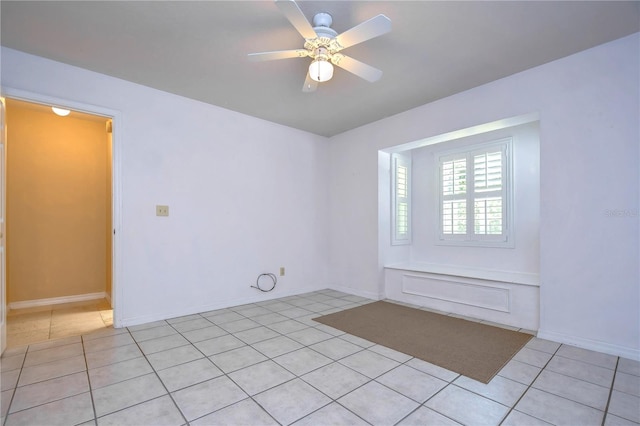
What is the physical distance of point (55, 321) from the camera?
3299 mm

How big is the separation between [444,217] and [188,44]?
3782mm

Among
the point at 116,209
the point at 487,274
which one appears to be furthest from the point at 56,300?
the point at 487,274

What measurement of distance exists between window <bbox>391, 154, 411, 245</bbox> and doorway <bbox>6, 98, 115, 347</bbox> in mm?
3626

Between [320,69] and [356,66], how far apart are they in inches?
11.8

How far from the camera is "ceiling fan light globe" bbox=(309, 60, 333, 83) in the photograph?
7.36ft

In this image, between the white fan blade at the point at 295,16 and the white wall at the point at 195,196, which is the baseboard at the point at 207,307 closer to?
the white wall at the point at 195,196

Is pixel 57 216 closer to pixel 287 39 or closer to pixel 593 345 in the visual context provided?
pixel 287 39

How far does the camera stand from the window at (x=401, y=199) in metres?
4.51

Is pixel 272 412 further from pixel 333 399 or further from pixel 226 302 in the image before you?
pixel 226 302

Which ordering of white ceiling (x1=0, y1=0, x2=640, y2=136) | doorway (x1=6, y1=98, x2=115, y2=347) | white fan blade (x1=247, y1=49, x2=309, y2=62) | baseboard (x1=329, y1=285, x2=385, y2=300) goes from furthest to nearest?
baseboard (x1=329, y1=285, x2=385, y2=300) → doorway (x1=6, y1=98, x2=115, y2=347) → white fan blade (x1=247, y1=49, x2=309, y2=62) → white ceiling (x1=0, y1=0, x2=640, y2=136)

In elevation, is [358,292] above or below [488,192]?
below

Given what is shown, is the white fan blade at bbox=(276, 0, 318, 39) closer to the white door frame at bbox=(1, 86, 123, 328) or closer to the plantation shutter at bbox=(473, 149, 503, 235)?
the white door frame at bbox=(1, 86, 123, 328)

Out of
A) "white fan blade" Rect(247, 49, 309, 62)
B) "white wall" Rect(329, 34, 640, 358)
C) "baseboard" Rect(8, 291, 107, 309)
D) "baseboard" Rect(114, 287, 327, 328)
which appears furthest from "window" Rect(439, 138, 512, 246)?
"baseboard" Rect(8, 291, 107, 309)

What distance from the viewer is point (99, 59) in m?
2.72
